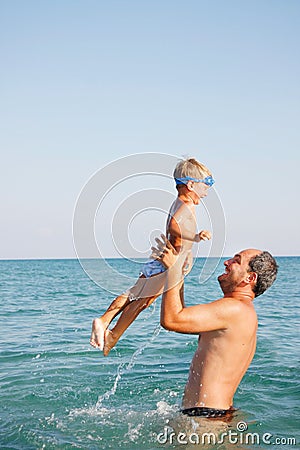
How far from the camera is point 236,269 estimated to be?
17.5 ft

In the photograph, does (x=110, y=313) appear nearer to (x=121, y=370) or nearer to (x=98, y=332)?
(x=98, y=332)

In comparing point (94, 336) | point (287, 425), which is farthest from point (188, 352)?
point (94, 336)

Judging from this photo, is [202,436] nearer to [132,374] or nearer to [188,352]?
[132,374]

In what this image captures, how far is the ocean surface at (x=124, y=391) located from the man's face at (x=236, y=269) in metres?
1.02

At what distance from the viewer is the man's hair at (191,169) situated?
5.44 m

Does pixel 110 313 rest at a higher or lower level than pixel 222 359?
higher

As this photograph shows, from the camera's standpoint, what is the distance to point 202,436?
527cm

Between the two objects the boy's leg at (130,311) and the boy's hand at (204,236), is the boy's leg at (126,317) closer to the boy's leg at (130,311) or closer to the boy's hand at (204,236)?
the boy's leg at (130,311)

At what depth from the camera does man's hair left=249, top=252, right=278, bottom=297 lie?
5.30 meters

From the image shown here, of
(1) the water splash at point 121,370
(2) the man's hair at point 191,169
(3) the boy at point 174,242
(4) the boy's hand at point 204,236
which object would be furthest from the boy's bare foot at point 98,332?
(1) the water splash at point 121,370

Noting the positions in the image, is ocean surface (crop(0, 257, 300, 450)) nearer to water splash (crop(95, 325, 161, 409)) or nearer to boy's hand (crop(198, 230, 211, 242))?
water splash (crop(95, 325, 161, 409))

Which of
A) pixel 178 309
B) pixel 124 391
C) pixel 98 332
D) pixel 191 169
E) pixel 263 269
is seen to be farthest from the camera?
pixel 124 391

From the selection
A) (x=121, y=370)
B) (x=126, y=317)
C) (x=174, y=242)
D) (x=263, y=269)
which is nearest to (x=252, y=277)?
(x=263, y=269)

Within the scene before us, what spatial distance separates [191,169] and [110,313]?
159cm
